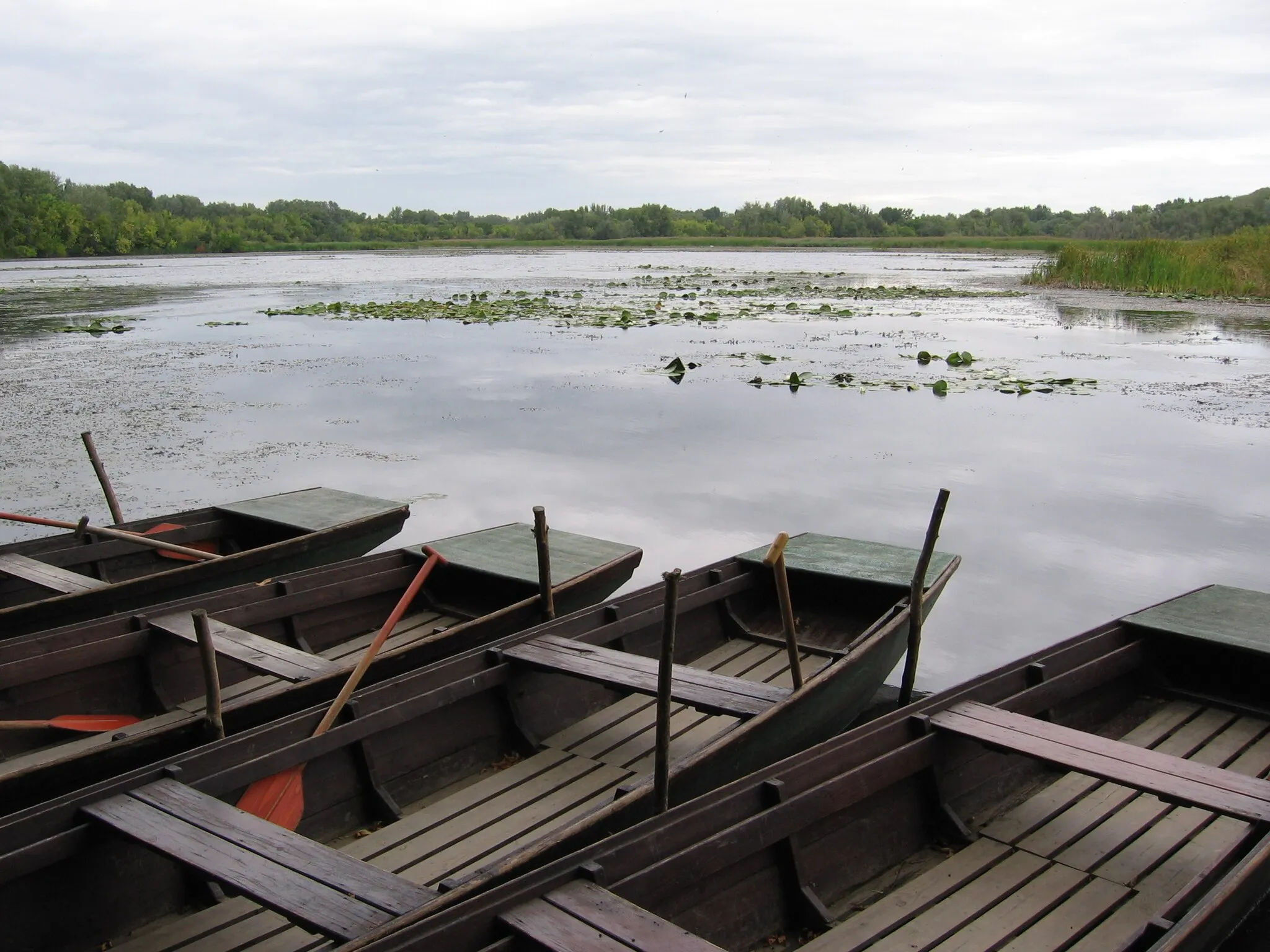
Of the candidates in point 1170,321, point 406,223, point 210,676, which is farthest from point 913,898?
point 406,223

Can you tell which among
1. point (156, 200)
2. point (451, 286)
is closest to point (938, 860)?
point (451, 286)

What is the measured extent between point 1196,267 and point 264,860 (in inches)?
1091

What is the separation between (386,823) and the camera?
11.6 feet

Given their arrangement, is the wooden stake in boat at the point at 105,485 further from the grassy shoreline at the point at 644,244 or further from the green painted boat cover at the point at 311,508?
the grassy shoreline at the point at 644,244

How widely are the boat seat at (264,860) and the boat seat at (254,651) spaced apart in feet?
3.65

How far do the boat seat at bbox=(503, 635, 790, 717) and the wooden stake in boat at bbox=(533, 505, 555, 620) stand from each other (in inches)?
24.1

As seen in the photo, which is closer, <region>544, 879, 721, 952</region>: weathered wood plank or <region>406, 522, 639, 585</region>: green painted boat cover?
<region>544, 879, 721, 952</region>: weathered wood plank

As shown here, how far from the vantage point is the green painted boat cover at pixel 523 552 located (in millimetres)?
5539

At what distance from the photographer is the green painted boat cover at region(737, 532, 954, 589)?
5.39 m

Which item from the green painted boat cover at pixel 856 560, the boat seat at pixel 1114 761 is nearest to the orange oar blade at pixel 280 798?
the boat seat at pixel 1114 761

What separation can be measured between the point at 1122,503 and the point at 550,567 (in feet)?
19.1

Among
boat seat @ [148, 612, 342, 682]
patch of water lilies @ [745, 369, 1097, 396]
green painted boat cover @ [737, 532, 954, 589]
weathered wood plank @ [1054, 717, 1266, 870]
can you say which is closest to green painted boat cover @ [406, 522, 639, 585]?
green painted boat cover @ [737, 532, 954, 589]

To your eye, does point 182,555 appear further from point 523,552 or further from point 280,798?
point 280,798

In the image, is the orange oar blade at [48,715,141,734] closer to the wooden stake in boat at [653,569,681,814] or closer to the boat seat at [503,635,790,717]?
the boat seat at [503,635,790,717]
